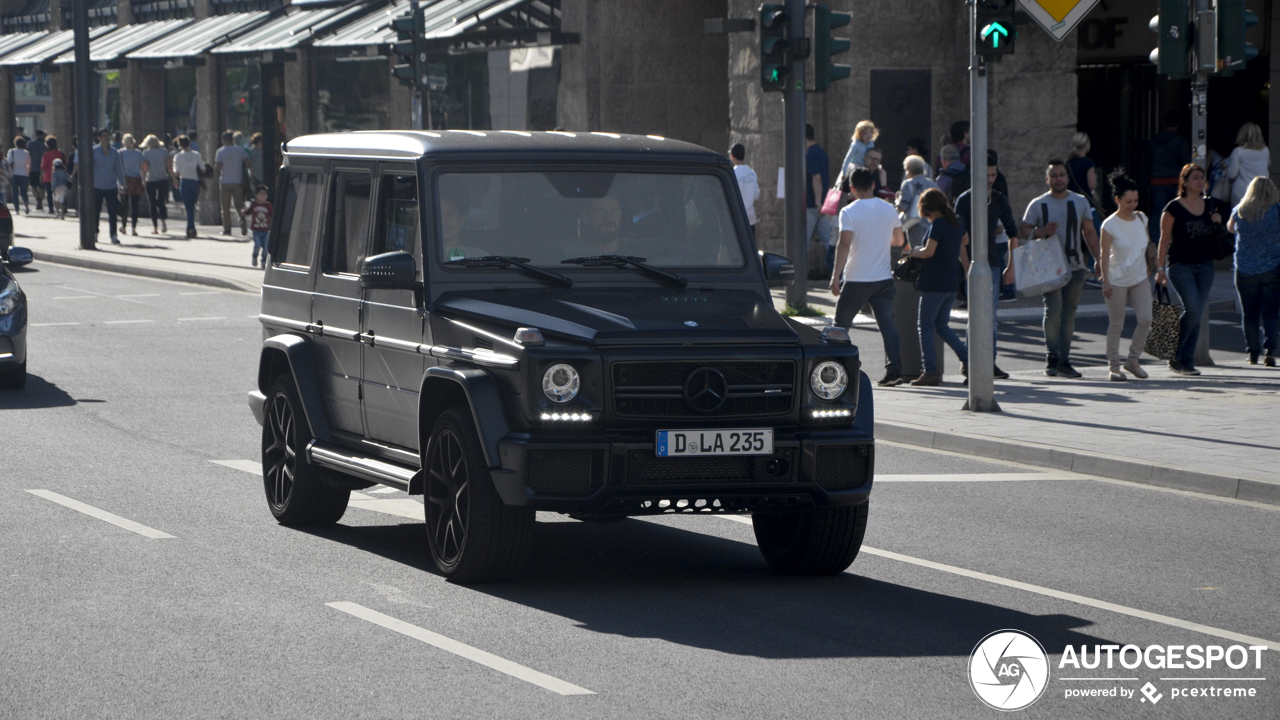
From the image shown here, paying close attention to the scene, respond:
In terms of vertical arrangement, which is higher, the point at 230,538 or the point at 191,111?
the point at 191,111

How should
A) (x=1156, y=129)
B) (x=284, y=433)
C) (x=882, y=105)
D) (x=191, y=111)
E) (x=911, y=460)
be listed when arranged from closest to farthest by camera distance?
(x=284, y=433)
(x=911, y=460)
(x=882, y=105)
(x=1156, y=129)
(x=191, y=111)

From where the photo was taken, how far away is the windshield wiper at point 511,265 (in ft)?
26.1

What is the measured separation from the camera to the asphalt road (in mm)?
5805

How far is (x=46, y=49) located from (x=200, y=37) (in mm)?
9261

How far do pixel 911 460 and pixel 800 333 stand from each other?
4.36 metres

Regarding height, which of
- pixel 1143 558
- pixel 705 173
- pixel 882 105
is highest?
pixel 882 105

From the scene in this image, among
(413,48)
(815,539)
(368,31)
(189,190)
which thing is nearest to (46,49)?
(368,31)

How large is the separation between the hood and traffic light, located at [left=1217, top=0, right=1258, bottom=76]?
8.13 meters

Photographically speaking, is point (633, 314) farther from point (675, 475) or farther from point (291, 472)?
point (291, 472)

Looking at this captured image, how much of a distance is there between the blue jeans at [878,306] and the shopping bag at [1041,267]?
3.73ft

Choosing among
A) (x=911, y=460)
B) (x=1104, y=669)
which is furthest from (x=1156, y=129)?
(x=1104, y=669)

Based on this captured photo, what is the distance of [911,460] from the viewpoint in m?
11.6

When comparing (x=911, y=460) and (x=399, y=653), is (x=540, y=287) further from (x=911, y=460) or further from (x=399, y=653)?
(x=911, y=460)

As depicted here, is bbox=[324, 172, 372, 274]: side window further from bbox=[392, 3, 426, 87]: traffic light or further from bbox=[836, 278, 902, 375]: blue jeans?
bbox=[392, 3, 426, 87]: traffic light
